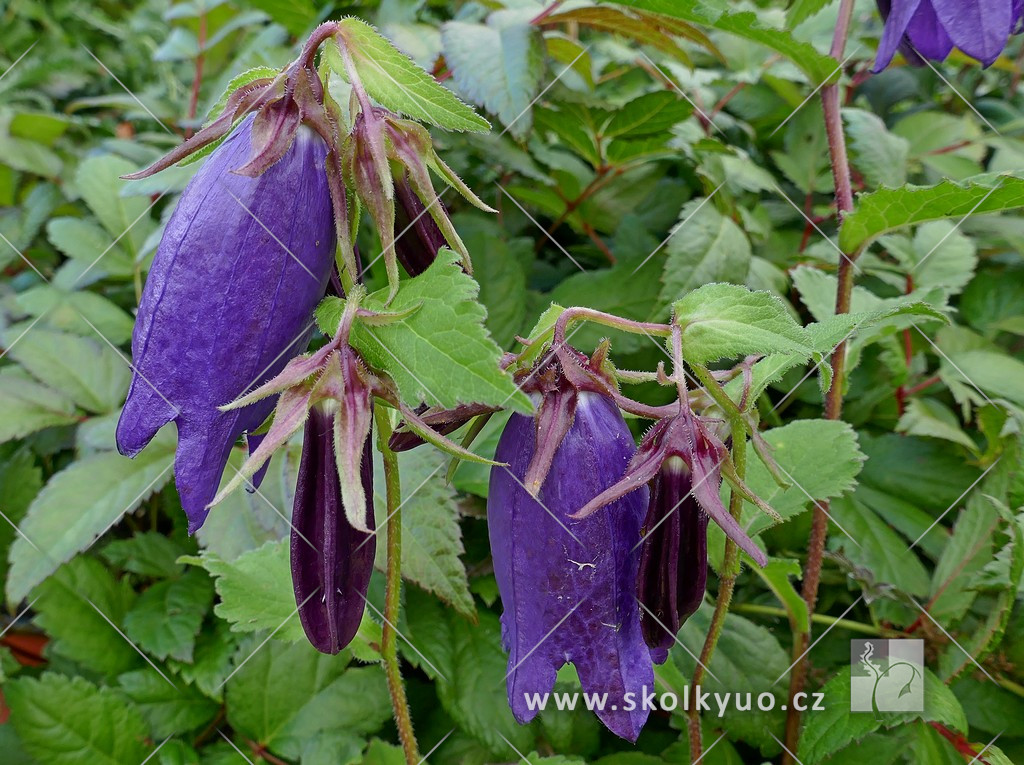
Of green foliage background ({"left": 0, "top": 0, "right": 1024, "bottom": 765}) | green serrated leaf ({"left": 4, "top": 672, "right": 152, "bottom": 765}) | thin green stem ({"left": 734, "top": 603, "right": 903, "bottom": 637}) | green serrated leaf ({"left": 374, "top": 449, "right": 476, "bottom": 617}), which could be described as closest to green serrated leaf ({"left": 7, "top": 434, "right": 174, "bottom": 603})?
green foliage background ({"left": 0, "top": 0, "right": 1024, "bottom": 765})

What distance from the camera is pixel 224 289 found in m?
0.52

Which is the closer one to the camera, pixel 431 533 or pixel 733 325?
pixel 733 325

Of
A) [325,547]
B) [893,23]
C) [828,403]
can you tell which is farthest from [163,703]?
[893,23]

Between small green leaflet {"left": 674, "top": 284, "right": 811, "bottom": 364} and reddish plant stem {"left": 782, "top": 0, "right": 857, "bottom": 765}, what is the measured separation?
274 millimetres

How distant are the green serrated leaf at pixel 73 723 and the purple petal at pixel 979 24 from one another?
3.38 ft

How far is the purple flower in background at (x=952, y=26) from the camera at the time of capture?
0.71 m

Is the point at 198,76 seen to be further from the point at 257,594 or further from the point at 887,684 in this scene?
the point at 887,684

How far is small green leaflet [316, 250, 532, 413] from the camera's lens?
0.44 metres

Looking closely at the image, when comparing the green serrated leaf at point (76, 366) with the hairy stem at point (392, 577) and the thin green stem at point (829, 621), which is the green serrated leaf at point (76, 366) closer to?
the hairy stem at point (392, 577)

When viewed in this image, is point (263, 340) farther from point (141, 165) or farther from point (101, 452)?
point (141, 165)

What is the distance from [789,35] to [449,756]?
0.79 meters

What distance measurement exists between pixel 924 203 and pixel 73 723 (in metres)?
0.96

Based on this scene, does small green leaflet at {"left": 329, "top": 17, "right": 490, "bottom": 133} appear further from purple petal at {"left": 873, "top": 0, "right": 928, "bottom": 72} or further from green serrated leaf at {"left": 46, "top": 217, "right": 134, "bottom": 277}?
green serrated leaf at {"left": 46, "top": 217, "right": 134, "bottom": 277}

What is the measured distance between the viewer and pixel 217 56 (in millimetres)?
1490
